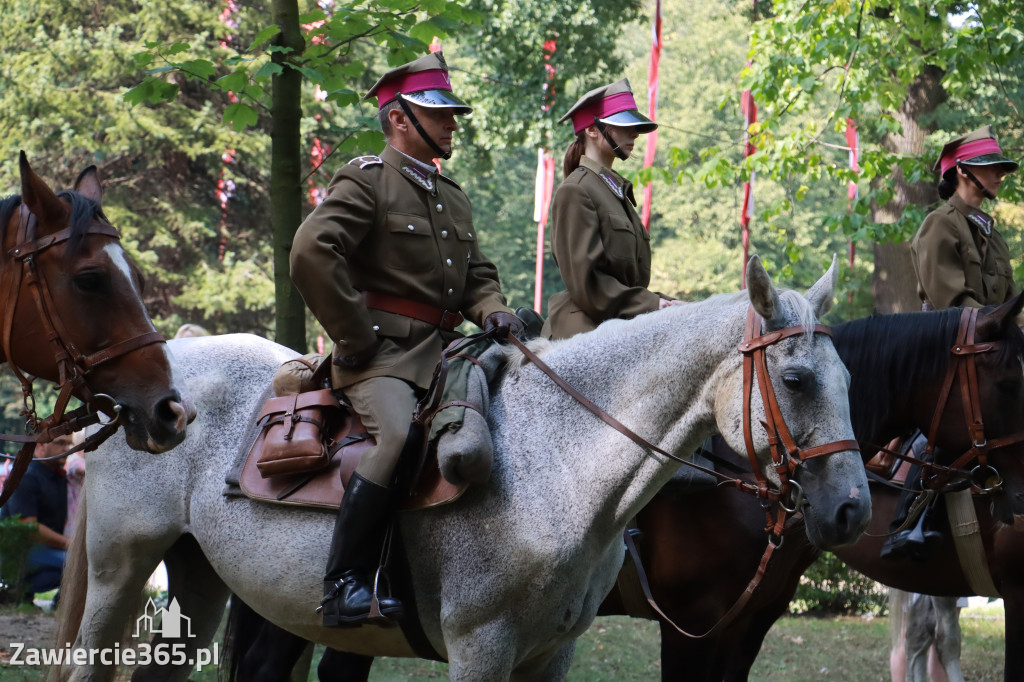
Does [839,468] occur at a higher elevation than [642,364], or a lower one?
lower

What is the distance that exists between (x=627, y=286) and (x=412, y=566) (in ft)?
6.79

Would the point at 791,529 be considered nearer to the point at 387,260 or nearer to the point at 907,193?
the point at 387,260

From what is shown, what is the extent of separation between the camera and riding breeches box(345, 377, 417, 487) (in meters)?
4.13

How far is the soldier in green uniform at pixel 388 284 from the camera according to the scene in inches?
164

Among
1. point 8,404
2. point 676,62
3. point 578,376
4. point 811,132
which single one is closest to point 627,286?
point 578,376

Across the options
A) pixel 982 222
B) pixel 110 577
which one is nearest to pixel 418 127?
pixel 110 577

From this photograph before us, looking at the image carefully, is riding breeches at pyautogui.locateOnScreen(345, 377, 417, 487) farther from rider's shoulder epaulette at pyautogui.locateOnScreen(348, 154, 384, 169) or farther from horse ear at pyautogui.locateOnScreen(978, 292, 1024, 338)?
horse ear at pyautogui.locateOnScreen(978, 292, 1024, 338)

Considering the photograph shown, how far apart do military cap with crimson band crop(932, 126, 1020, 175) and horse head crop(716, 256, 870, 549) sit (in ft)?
11.6

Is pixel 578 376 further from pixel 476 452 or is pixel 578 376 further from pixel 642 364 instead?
pixel 476 452

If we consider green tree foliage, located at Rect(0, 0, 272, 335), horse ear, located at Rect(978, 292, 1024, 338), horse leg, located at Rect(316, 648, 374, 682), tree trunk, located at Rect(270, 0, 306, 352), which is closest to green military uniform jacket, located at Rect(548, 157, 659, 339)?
horse ear, located at Rect(978, 292, 1024, 338)

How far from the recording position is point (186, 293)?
21.6 metres

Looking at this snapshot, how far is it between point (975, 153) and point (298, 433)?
4797 millimetres

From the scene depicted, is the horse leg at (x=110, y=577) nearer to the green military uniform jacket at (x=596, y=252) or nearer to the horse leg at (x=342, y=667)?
the horse leg at (x=342, y=667)

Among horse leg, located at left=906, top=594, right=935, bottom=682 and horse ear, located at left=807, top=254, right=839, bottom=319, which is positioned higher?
horse ear, located at left=807, top=254, right=839, bottom=319
